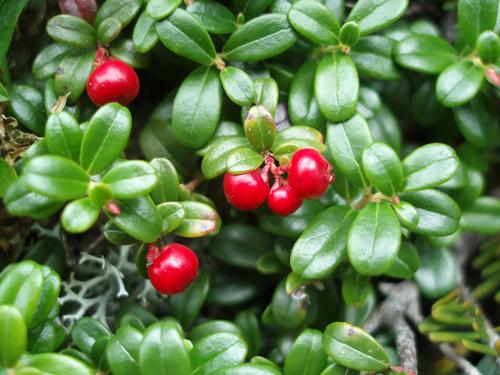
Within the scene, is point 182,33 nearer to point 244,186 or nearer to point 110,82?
point 110,82

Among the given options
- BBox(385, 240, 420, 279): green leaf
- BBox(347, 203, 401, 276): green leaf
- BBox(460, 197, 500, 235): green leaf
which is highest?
BBox(347, 203, 401, 276): green leaf

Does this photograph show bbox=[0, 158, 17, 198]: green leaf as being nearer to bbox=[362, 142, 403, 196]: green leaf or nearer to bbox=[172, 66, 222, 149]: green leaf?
bbox=[172, 66, 222, 149]: green leaf

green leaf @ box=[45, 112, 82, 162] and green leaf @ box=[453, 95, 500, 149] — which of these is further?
green leaf @ box=[453, 95, 500, 149]

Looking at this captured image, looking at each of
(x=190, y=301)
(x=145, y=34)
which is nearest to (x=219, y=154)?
(x=145, y=34)

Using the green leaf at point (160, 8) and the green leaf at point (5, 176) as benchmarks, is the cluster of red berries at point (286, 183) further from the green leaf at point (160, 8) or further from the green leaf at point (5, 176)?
the green leaf at point (5, 176)

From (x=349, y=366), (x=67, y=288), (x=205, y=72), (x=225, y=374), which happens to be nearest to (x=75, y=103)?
(x=205, y=72)

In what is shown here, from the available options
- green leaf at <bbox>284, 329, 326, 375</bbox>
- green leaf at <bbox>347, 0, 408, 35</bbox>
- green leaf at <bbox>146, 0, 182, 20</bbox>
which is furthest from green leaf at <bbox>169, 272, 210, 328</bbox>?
green leaf at <bbox>347, 0, 408, 35</bbox>

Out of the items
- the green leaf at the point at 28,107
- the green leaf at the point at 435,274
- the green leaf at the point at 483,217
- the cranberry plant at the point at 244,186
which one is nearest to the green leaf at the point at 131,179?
the cranberry plant at the point at 244,186
